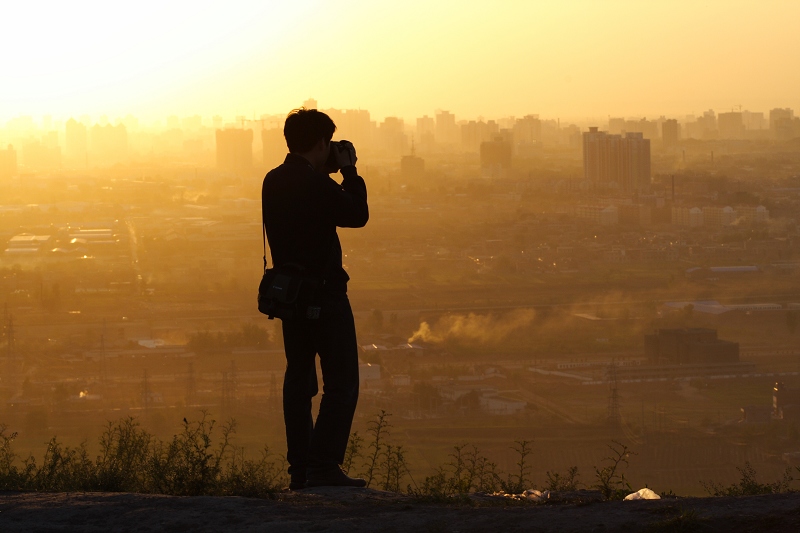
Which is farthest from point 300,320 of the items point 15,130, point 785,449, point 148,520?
point 15,130

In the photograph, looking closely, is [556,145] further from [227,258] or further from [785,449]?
[785,449]

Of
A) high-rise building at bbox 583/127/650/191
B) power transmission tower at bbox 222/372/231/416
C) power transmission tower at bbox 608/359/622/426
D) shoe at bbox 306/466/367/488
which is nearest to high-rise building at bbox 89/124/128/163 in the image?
high-rise building at bbox 583/127/650/191

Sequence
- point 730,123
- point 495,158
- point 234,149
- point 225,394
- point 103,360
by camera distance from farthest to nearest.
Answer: point 730,123
point 495,158
point 234,149
point 103,360
point 225,394

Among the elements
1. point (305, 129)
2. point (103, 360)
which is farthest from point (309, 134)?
point (103, 360)

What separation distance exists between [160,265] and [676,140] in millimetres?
19792

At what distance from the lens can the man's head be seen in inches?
115

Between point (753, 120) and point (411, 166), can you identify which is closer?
point (411, 166)

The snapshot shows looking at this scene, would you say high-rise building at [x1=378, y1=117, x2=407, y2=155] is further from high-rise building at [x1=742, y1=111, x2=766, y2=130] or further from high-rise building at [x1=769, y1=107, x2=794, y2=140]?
high-rise building at [x1=742, y1=111, x2=766, y2=130]

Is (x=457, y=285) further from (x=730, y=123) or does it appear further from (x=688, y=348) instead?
(x=730, y=123)

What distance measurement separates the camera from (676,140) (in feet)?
107

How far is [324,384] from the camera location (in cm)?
296

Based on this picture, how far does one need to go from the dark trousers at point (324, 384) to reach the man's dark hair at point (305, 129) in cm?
47

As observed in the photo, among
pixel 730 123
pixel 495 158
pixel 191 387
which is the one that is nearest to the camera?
pixel 191 387

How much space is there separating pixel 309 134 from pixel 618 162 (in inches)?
1019
